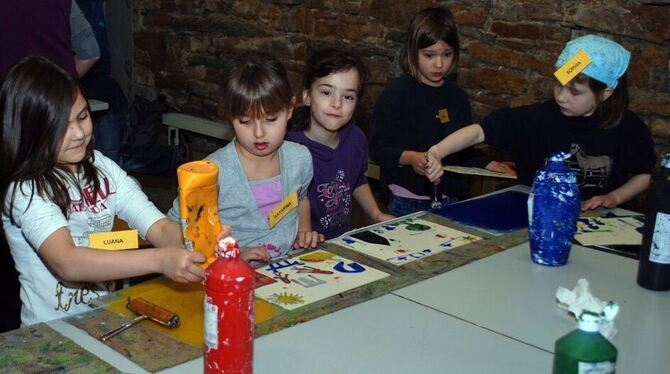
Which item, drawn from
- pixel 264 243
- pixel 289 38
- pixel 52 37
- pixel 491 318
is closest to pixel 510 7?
pixel 289 38

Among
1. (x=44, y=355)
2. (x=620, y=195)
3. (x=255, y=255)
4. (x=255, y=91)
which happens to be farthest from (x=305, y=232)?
(x=620, y=195)

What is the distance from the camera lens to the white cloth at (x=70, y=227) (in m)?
1.69

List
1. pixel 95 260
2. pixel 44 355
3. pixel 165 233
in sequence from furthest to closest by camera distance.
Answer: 1. pixel 165 233
2. pixel 95 260
3. pixel 44 355

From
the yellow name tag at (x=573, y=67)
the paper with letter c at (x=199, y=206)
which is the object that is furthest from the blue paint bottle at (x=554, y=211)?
the paper with letter c at (x=199, y=206)

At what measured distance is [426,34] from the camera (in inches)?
118

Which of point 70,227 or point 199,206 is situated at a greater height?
point 199,206

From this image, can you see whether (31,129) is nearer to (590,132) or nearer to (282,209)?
(282,209)

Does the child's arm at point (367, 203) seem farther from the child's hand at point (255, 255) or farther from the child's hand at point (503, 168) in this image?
the child's hand at point (255, 255)

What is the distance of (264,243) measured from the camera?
2.11m

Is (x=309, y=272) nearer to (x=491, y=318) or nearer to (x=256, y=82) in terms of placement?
(x=491, y=318)

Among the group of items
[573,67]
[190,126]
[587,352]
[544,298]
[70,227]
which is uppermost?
[573,67]

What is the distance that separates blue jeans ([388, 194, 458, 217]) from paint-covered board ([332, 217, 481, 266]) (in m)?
0.71

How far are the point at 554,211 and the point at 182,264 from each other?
0.91 meters

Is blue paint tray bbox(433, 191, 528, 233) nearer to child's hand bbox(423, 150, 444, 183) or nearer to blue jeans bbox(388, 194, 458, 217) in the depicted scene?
child's hand bbox(423, 150, 444, 183)
